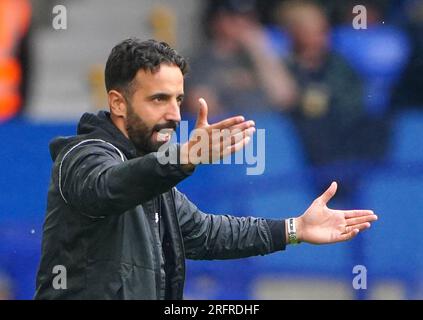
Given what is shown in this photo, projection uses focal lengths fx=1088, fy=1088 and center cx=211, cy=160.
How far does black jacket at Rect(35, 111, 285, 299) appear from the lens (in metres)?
3.28

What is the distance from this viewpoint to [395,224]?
266 inches

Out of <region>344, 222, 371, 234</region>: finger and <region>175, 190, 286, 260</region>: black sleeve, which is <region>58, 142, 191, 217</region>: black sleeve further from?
<region>344, 222, 371, 234</region>: finger

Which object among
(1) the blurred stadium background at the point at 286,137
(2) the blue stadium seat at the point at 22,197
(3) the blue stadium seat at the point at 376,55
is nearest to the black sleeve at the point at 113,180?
(1) the blurred stadium background at the point at 286,137

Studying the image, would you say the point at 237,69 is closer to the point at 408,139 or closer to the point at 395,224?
the point at 408,139

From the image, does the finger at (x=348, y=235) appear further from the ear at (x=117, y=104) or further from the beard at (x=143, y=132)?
the ear at (x=117, y=104)

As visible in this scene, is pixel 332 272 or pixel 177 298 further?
pixel 332 272

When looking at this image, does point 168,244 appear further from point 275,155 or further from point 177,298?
point 275,155

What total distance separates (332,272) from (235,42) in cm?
163

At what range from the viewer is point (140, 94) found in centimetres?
372

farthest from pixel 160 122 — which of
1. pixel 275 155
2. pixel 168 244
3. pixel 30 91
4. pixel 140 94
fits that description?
pixel 30 91

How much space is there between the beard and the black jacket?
52 mm

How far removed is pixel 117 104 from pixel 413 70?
3717mm

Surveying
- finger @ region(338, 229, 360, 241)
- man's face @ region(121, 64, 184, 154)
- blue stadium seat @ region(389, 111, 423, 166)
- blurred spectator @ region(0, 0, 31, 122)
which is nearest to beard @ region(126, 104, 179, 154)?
man's face @ region(121, 64, 184, 154)

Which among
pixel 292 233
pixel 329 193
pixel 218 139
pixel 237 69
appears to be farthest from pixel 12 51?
pixel 218 139
